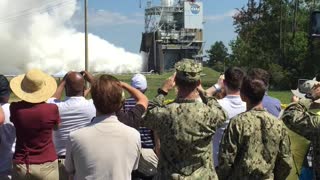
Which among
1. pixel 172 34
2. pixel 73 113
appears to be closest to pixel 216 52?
pixel 172 34

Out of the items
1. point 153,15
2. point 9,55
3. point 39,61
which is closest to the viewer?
point 9,55

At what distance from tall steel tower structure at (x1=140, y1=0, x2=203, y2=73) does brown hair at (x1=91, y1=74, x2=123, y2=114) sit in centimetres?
13199

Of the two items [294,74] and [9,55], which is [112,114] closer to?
[294,74]

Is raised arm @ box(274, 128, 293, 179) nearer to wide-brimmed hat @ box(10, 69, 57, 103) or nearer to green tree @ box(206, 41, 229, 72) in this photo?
wide-brimmed hat @ box(10, 69, 57, 103)

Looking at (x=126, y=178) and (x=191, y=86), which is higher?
(x=191, y=86)

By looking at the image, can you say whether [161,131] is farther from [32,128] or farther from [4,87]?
[4,87]

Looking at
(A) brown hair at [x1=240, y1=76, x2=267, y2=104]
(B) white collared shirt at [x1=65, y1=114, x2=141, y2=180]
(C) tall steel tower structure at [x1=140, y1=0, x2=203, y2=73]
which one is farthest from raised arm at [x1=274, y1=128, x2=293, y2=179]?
(C) tall steel tower structure at [x1=140, y1=0, x2=203, y2=73]

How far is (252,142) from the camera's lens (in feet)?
18.1

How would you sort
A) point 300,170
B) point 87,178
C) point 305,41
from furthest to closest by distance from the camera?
point 305,41 < point 300,170 < point 87,178

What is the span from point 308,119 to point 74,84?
262 centimetres

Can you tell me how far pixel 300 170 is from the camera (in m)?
6.28

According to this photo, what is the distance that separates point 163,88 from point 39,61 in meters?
130

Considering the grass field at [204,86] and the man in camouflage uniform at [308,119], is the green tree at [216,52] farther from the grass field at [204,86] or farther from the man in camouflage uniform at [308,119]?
the man in camouflage uniform at [308,119]

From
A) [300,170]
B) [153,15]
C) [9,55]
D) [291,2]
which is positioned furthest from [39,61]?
[300,170]
